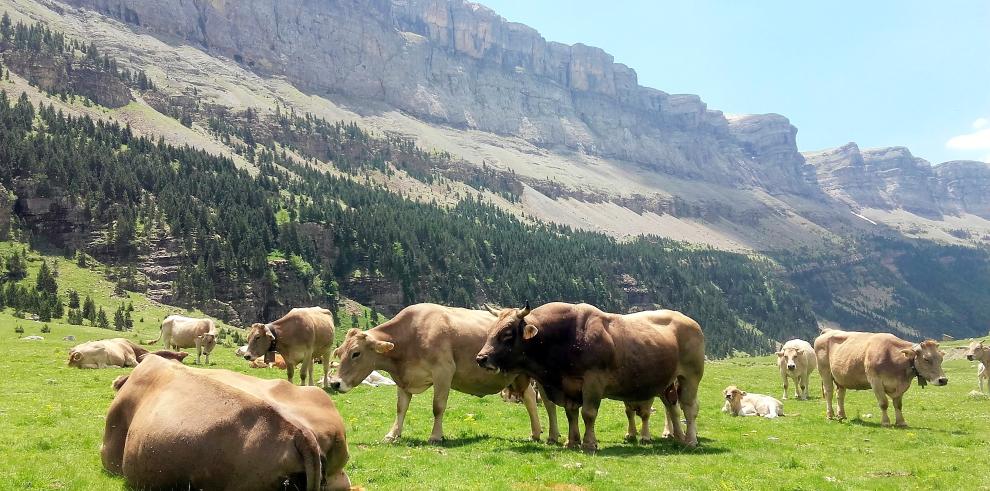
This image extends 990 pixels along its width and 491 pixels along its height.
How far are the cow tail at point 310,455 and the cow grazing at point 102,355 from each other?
26565 mm

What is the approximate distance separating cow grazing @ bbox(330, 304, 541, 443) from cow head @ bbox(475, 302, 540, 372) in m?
1.24

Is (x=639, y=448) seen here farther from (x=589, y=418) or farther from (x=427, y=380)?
(x=427, y=380)

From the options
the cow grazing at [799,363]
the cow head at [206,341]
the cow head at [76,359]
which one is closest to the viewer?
the cow head at [76,359]

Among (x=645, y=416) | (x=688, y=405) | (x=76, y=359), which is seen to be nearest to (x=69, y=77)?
(x=76, y=359)

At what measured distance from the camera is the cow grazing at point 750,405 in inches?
952

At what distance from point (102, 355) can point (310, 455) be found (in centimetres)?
2825

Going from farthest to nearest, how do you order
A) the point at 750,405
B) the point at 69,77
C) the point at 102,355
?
the point at 69,77, the point at 102,355, the point at 750,405

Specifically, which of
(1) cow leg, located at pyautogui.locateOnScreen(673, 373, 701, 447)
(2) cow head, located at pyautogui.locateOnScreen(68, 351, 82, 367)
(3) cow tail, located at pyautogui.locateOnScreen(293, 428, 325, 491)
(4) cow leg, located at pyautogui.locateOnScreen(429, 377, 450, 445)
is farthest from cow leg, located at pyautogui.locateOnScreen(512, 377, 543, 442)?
(2) cow head, located at pyautogui.locateOnScreen(68, 351, 82, 367)

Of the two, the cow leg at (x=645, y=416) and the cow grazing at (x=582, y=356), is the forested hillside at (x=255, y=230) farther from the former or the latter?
the cow grazing at (x=582, y=356)

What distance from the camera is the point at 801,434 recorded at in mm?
19281

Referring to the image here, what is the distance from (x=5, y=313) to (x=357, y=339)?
64862mm

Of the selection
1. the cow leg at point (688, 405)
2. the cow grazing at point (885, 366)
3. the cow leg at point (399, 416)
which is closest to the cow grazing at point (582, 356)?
the cow leg at point (688, 405)

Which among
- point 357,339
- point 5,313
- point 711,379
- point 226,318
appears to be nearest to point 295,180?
point 226,318

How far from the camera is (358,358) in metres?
15.5
